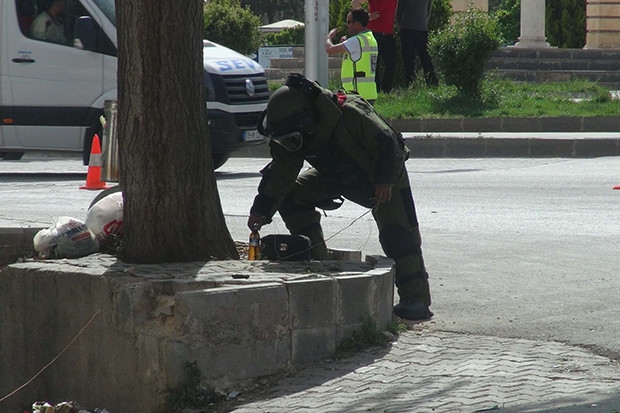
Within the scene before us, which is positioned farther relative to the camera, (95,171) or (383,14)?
(383,14)

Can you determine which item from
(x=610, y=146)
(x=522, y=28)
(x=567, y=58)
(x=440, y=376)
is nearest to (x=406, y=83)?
(x=610, y=146)

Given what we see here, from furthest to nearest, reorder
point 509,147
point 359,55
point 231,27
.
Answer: point 231,27
point 509,147
point 359,55

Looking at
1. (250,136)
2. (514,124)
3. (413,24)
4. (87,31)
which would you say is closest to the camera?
(87,31)

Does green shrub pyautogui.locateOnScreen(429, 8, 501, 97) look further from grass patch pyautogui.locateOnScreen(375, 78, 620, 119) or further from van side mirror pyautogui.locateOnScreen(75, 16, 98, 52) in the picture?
van side mirror pyautogui.locateOnScreen(75, 16, 98, 52)

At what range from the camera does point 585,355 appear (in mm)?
5508

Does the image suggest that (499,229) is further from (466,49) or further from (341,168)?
(466,49)

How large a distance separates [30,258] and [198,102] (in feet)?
4.34

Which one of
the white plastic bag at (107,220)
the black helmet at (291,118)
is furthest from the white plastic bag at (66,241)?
the black helmet at (291,118)

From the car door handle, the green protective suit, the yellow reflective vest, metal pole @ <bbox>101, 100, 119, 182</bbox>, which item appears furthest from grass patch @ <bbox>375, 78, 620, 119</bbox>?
the green protective suit

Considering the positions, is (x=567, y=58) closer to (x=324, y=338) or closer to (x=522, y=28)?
(x=522, y=28)

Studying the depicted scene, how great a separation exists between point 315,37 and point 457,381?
36.3 ft

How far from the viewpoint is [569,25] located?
32812 mm

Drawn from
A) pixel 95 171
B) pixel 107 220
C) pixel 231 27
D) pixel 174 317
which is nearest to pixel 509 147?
pixel 95 171

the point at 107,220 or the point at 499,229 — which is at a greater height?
the point at 107,220
